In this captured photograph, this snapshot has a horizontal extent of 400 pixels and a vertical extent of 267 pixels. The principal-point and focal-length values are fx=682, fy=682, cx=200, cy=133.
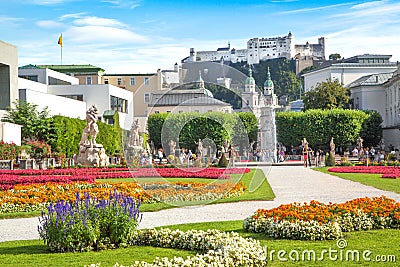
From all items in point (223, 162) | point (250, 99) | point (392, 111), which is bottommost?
point (223, 162)

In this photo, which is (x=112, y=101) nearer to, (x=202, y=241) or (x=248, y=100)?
(x=248, y=100)

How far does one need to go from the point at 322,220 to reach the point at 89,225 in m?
3.80

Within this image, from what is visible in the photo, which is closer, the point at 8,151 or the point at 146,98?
the point at 146,98

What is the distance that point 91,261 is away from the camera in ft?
30.9

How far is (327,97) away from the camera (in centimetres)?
8069

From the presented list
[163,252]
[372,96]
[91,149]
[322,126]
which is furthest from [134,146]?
[372,96]

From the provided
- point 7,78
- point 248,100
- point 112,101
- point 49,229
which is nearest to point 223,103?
point 248,100

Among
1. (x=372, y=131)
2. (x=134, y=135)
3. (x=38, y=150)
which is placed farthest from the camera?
(x=372, y=131)

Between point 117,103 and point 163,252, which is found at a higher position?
point 117,103

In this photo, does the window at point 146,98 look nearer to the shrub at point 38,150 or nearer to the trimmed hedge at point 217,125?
the trimmed hedge at point 217,125

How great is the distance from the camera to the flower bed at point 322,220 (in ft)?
36.0

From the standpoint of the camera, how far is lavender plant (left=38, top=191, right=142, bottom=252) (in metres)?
10.1

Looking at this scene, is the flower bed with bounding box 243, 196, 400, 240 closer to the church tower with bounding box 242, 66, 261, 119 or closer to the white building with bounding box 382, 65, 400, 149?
the church tower with bounding box 242, 66, 261, 119

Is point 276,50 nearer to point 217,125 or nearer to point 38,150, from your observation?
point 38,150
